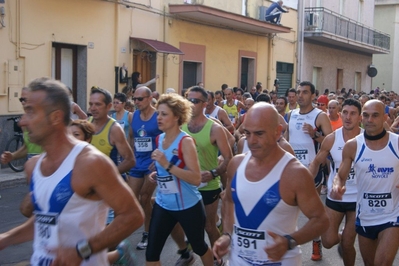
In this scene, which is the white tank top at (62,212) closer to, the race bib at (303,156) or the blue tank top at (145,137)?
the blue tank top at (145,137)

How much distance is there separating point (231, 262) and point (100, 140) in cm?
287

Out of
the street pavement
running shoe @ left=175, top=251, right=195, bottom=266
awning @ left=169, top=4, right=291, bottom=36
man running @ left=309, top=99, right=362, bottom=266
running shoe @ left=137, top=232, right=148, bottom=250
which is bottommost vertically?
the street pavement

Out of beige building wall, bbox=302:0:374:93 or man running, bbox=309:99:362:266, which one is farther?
beige building wall, bbox=302:0:374:93

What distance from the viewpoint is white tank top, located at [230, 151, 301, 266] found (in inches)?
145

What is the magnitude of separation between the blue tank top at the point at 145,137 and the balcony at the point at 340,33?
21889 millimetres

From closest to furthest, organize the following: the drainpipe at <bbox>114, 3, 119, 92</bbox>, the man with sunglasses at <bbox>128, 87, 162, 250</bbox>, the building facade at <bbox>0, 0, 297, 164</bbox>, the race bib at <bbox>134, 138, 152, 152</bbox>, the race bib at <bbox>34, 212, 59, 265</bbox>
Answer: the race bib at <bbox>34, 212, 59, 265</bbox>
the man with sunglasses at <bbox>128, 87, 162, 250</bbox>
the race bib at <bbox>134, 138, 152, 152</bbox>
the building facade at <bbox>0, 0, 297, 164</bbox>
the drainpipe at <bbox>114, 3, 119, 92</bbox>

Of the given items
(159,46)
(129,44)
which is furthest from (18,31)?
(159,46)

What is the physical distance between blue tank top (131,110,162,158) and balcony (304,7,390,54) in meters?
21.9

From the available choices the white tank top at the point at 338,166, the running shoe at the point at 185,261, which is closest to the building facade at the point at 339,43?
the white tank top at the point at 338,166

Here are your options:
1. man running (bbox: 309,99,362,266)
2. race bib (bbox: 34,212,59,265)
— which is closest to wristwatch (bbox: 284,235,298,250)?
race bib (bbox: 34,212,59,265)

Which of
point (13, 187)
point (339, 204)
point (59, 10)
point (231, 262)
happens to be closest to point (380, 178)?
point (339, 204)

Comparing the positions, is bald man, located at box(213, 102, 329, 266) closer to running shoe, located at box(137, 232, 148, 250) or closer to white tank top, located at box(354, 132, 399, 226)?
white tank top, located at box(354, 132, 399, 226)

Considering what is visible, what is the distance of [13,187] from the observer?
11.7 m

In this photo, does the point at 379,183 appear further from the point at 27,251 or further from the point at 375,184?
the point at 27,251
